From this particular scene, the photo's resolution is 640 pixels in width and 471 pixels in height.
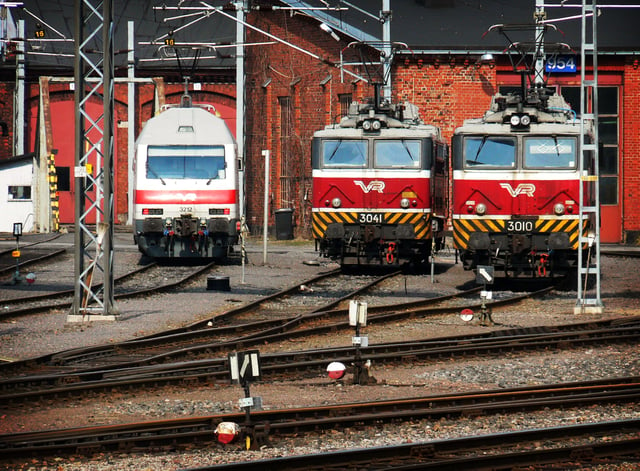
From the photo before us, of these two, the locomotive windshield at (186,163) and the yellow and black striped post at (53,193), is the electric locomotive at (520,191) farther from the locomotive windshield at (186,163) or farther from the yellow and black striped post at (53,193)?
the yellow and black striped post at (53,193)

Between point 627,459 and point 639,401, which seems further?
point 639,401

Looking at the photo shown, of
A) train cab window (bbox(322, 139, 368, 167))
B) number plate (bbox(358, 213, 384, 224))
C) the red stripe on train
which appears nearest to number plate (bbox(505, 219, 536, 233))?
number plate (bbox(358, 213, 384, 224))

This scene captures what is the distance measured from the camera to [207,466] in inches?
310

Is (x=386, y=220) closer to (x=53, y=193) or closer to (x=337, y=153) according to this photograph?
(x=337, y=153)

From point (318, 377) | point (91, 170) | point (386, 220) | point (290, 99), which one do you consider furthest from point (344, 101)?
point (318, 377)

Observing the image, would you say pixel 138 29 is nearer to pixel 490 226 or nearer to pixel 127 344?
pixel 490 226

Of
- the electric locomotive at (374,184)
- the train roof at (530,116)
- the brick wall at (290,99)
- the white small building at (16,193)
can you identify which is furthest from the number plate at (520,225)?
the white small building at (16,193)

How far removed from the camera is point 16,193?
41.2 metres

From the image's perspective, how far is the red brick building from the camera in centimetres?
3591

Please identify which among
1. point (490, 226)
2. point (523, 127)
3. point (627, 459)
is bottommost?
point (627, 459)

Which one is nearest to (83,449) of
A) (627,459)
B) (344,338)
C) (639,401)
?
(627,459)

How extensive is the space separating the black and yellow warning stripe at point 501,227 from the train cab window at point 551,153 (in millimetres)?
1104

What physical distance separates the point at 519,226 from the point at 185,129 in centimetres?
904

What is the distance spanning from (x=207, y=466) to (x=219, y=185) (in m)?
19.1
